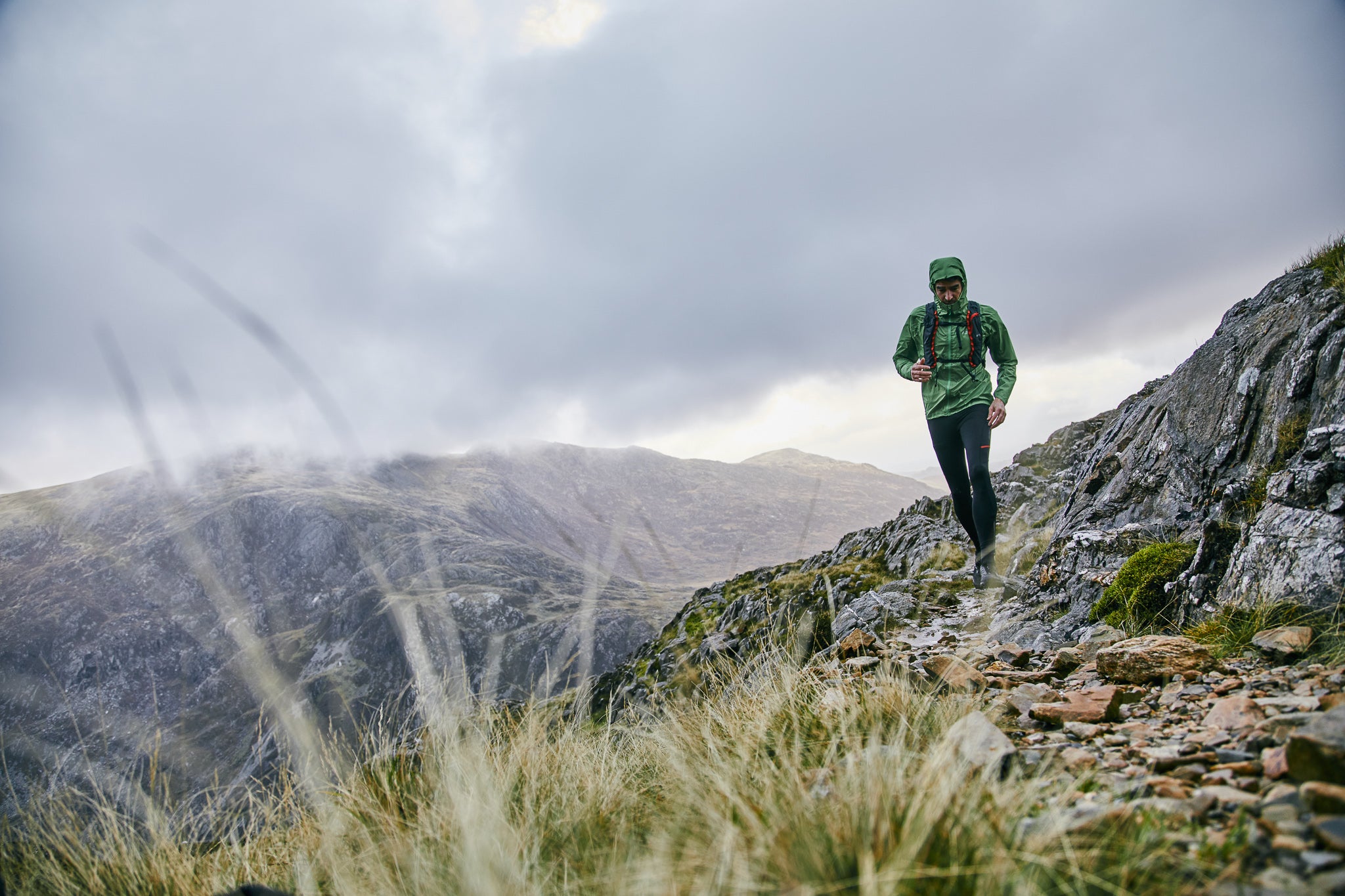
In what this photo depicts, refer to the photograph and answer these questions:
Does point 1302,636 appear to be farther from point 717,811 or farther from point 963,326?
point 963,326

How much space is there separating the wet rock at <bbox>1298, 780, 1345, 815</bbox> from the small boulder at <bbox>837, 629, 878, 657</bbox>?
4045 millimetres

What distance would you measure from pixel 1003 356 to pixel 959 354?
680mm

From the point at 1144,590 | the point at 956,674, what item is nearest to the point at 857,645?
the point at 956,674

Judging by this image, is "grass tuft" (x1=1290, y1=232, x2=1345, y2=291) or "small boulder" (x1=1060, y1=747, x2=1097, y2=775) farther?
"grass tuft" (x1=1290, y1=232, x2=1345, y2=291)

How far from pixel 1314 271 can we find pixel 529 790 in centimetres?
1087

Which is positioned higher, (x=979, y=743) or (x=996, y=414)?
(x=996, y=414)

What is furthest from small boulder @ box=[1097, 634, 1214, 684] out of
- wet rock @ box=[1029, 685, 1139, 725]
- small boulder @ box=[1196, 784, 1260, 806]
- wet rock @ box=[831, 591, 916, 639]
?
wet rock @ box=[831, 591, 916, 639]

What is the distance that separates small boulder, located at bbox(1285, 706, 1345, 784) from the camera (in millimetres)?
2000

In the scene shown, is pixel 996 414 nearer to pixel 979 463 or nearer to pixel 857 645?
pixel 979 463

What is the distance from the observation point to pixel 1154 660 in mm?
3877

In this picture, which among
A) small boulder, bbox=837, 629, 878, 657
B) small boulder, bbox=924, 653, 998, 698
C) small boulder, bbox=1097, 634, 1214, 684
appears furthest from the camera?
small boulder, bbox=837, 629, 878, 657

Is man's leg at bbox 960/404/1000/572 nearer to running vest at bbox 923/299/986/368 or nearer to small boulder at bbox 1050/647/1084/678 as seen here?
running vest at bbox 923/299/986/368

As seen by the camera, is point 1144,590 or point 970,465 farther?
point 970,465

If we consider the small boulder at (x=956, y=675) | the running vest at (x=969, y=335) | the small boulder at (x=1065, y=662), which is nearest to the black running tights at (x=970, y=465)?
the running vest at (x=969, y=335)
